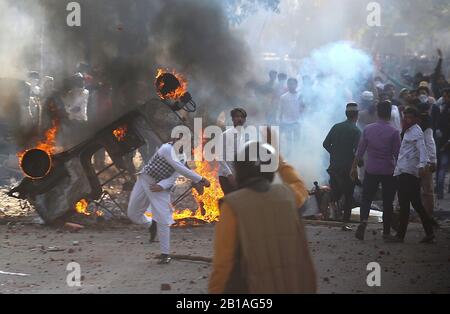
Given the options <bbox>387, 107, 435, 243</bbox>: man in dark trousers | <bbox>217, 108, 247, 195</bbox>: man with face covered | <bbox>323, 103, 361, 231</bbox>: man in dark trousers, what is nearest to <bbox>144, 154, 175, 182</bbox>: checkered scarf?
<bbox>217, 108, 247, 195</bbox>: man with face covered

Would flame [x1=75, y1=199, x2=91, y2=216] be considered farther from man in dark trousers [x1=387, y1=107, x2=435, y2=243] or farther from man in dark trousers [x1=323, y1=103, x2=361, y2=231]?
man in dark trousers [x1=387, y1=107, x2=435, y2=243]

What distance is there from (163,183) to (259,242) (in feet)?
16.2

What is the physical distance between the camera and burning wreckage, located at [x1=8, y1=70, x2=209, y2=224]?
11.6 meters

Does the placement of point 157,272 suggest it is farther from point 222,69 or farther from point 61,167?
point 222,69

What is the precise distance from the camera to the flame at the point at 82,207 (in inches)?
465

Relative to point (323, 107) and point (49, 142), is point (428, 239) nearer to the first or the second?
point (49, 142)

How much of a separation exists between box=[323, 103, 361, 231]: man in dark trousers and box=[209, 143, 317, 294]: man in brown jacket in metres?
6.83

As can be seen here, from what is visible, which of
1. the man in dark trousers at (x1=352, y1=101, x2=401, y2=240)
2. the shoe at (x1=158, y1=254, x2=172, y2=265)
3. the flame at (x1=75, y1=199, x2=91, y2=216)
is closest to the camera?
the shoe at (x1=158, y1=254, x2=172, y2=265)

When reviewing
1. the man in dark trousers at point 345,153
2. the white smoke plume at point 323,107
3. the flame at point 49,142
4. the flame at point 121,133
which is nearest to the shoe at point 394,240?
the man in dark trousers at point 345,153

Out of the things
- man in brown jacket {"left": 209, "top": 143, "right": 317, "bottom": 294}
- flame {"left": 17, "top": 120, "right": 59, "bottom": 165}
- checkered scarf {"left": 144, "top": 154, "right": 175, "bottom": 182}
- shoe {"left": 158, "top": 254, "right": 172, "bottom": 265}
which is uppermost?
flame {"left": 17, "top": 120, "right": 59, "bottom": 165}

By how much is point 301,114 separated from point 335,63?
4.28 meters

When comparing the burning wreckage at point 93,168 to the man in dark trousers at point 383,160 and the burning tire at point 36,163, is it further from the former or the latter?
the man in dark trousers at point 383,160

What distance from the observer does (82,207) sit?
39.0ft
